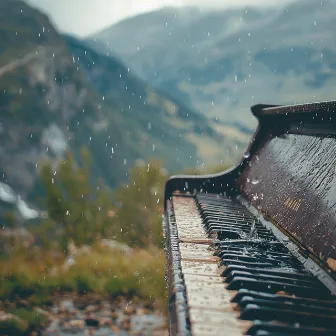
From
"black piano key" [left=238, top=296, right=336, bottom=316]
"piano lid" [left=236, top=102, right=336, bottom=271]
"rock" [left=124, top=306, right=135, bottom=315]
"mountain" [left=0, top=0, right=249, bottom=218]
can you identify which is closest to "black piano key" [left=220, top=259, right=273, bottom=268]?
"piano lid" [left=236, top=102, right=336, bottom=271]

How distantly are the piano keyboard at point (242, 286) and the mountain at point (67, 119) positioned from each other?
180 ft

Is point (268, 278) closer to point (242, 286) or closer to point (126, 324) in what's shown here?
point (242, 286)

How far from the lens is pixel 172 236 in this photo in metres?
2.89

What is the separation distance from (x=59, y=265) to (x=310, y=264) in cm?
729

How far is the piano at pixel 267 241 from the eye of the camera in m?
1.69

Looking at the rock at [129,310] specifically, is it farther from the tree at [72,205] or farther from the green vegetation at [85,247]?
the tree at [72,205]

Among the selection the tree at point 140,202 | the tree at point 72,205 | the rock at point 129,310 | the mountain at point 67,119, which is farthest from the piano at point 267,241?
the mountain at point 67,119

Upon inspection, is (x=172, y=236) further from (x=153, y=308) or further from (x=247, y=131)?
(x=247, y=131)

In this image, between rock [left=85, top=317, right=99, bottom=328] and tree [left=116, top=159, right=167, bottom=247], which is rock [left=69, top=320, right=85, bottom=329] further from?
tree [left=116, top=159, right=167, bottom=247]

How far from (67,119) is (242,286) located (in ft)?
354

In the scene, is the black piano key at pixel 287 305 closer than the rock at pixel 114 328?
Yes

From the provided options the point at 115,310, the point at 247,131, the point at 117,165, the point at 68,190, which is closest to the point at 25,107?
the point at 117,165

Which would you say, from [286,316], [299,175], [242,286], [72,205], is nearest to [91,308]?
[72,205]

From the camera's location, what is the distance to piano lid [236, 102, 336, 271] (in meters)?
2.43
